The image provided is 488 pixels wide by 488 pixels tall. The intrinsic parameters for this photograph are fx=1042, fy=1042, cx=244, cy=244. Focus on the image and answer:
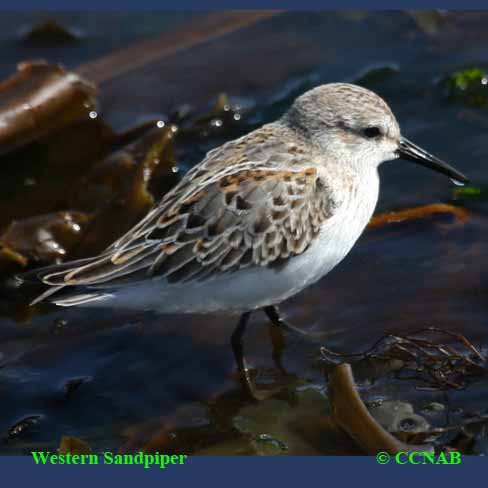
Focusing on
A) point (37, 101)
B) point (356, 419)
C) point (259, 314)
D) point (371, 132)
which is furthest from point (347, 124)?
point (37, 101)

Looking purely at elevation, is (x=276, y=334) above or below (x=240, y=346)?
below

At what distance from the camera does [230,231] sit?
5.32 metres

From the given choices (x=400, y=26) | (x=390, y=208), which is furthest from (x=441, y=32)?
(x=390, y=208)

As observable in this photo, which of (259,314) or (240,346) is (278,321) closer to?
(259,314)

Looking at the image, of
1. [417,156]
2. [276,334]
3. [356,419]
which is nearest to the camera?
[356,419]

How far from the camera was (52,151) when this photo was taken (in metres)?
7.81

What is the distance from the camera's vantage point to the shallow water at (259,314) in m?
5.55

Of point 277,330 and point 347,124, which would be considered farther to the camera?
point 277,330

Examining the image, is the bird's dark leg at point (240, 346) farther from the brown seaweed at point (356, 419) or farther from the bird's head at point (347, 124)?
the bird's head at point (347, 124)

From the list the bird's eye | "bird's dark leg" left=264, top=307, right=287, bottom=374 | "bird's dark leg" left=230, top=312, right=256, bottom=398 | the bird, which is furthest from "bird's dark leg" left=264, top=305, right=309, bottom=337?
the bird's eye

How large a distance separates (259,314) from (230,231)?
49.3 inches

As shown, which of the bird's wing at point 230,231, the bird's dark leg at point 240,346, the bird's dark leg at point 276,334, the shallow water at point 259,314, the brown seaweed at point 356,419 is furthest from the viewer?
the bird's dark leg at point 276,334

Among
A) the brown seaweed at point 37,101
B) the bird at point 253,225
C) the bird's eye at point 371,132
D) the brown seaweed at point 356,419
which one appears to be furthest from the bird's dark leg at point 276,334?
the brown seaweed at point 37,101

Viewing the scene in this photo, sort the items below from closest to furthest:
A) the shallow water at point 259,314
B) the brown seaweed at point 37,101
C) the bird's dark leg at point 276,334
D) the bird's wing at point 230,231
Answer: the bird's wing at point 230,231 → the shallow water at point 259,314 → the bird's dark leg at point 276,334 → the brown seaweed at point 37,101
